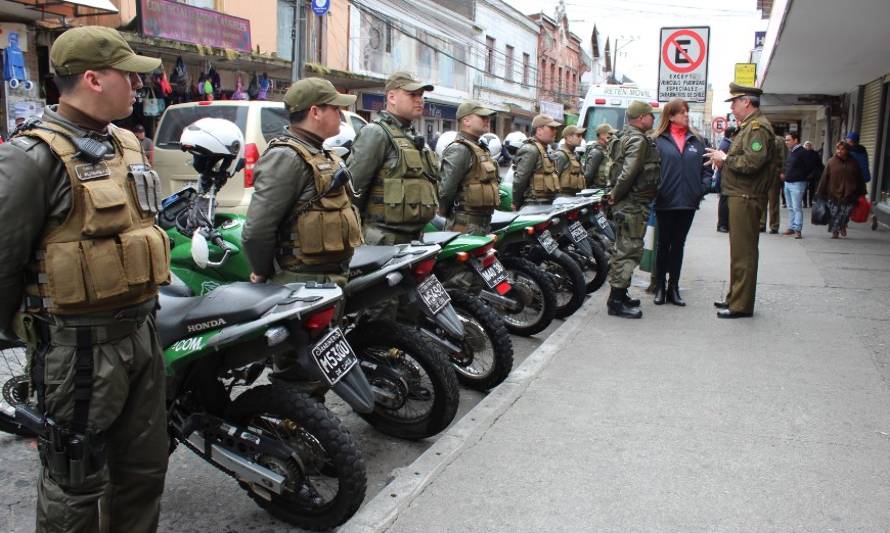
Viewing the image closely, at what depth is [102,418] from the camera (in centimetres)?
255

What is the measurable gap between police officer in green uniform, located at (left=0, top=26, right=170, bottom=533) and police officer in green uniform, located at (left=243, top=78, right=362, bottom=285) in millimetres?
944

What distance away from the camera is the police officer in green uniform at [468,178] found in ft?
20.4

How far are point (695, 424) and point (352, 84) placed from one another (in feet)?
62.9

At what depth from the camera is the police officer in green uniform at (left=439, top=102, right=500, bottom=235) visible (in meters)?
6.22

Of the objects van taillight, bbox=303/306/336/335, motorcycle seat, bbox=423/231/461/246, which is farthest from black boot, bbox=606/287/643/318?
van taillight, bbox=303/306/336/335

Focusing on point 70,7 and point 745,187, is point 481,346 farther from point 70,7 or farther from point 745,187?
point 70,7

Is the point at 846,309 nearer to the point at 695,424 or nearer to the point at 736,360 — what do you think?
the point at 736,360

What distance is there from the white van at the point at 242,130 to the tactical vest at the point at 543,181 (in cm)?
212

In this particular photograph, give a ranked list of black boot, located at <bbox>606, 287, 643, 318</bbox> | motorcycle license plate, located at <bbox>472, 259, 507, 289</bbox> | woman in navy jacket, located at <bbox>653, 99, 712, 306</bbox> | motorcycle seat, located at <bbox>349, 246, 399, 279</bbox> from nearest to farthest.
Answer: motorcycle seat, located at <bbox>349, 246, 399, 279</bbox> → motorcycle license plate, located at <bbox>472, 259, 507, 289</bbox> → black boot, located at <bbox>606, 287, 643, 318</bbox> → woman in navy jacket, located at <bbox>653, 99, 712, 306</bbox>

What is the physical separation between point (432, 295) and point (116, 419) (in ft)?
6.91

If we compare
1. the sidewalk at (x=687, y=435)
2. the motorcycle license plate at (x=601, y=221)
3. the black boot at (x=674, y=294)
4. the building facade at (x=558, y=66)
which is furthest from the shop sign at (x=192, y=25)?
the building facade at (x=558, y=66)

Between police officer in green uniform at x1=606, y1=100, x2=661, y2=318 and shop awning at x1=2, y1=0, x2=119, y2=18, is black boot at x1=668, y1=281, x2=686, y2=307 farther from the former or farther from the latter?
shop awning at x1=2, y1=0, x2=119, y2=18

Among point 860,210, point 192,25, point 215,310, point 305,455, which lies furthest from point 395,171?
point 192,25

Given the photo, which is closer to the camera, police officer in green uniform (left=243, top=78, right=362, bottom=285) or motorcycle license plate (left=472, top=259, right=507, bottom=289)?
police officer in green uniform (left=243, top=78, right=362, bottom=285)
